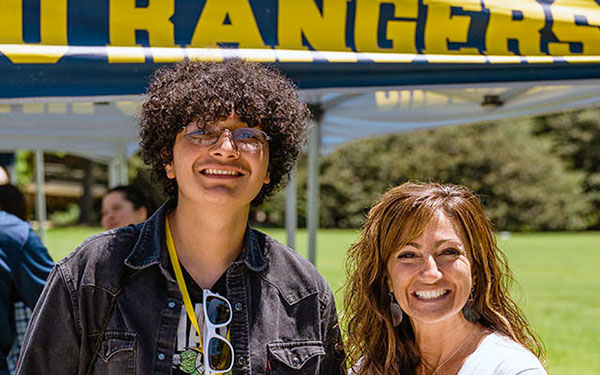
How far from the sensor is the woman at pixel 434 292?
1.96 meters

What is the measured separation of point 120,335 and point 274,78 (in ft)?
3.00

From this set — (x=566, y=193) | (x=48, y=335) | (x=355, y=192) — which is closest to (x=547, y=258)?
(x=355, y=192)

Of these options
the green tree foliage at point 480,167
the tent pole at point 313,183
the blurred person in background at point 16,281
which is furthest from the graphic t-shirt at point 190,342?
the green tree foliage at point 480,167

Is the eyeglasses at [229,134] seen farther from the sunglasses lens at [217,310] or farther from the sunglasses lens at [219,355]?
Answer: the sunglasses lens at [219,355]

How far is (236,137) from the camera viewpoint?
6.59 feet

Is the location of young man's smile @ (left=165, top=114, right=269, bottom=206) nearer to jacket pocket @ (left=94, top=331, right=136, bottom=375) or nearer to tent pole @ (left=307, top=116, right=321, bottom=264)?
jacket pocket @ (left=94, top=331, right=136, bottom=375)

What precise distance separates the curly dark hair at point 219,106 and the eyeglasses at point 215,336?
47 cm

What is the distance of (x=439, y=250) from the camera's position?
1.99 metres

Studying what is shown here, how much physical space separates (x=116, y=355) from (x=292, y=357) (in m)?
0.50

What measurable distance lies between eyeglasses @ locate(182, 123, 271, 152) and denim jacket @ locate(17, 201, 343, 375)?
0.90ft

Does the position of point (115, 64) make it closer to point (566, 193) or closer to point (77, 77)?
point (77, 77)

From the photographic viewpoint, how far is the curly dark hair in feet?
6.72

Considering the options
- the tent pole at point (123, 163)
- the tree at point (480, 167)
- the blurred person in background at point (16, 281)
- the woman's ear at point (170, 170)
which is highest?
the woman's ear at point (170, 170)

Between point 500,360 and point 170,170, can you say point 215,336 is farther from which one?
point 500,360
